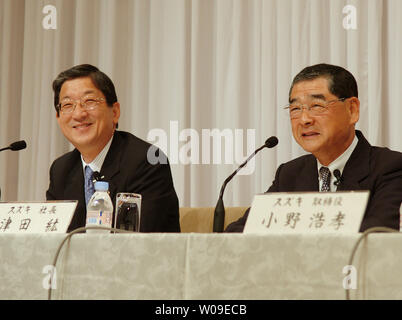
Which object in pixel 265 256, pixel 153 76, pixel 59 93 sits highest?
pixel 153 76

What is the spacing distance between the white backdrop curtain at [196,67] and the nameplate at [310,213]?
157 cm

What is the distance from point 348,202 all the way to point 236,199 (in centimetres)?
178

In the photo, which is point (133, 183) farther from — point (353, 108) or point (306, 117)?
point (353, 108)

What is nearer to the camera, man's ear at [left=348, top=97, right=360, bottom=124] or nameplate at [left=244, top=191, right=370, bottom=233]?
nameplate at [left=244, top=191, right=370, bottom=233]

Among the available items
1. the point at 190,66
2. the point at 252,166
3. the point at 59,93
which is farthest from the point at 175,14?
the point at 59,93

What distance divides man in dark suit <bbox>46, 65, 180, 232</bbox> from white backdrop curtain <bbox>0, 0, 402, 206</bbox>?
0.74 metres

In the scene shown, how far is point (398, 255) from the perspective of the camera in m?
1.04

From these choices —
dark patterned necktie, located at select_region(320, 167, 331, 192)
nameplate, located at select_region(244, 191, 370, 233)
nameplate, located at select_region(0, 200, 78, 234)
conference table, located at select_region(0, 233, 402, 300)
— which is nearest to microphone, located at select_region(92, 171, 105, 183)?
nameplate, located at select_region(0, 200, 78, 234)

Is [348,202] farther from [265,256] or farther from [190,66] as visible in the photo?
[190,66]

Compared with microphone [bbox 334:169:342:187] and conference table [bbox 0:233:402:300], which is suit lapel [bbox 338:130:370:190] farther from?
conference table [bbox 0:233:402:300]

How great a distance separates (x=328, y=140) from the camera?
2.06 m

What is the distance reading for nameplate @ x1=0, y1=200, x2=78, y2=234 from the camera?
140 centimetres

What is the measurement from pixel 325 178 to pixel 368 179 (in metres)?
0.17

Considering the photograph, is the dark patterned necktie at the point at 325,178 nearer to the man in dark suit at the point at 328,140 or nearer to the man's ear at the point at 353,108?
the man in dark suit at the point at 328,140
